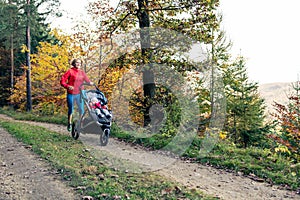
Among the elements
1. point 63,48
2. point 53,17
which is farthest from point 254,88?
point 53,17

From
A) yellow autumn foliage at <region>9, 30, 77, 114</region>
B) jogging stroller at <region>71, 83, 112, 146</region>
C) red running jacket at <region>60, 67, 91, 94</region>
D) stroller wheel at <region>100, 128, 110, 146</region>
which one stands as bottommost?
stroller wheel at <region>100, 128, 110, 146</region>

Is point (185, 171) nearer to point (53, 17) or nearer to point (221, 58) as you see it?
point (221, 58)

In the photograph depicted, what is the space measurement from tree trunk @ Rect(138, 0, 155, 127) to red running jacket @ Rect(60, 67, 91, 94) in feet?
12.1

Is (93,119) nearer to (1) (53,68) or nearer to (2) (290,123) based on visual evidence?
(2) (290,123)

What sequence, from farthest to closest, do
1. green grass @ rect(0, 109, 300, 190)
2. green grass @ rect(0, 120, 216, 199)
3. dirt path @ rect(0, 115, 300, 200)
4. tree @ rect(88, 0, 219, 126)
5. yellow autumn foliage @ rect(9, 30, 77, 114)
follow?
yellow autumn foliage @ rect(9, 30, 77, 114), tree @ rect(88, 0, 219, 126), green grass @ rect(0, 109, 300, 190), dirt path @ rect(0, 115, 300, 200), green grass @ rect(0, 120, 216, 199)

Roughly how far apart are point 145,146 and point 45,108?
10.6 metres

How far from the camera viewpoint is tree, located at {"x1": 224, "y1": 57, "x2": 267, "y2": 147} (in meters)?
19.6

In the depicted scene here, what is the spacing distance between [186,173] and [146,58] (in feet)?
18.5

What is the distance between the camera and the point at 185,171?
268 inches

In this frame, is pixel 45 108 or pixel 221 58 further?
pixel 221 58

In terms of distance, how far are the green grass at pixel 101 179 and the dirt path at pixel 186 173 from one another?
29 cm

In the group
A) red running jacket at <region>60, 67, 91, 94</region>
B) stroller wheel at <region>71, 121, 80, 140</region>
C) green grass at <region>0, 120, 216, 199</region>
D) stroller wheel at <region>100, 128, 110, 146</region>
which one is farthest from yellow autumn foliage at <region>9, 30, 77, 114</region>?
green grass at <region>0, 120, 216, 199</region>

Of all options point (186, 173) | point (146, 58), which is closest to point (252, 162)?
point (186, 173)

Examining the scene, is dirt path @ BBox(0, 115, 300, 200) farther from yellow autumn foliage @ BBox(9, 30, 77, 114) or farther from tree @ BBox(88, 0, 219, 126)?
yellow autumn foliage @ BBox(9, 30, 77, 114)
